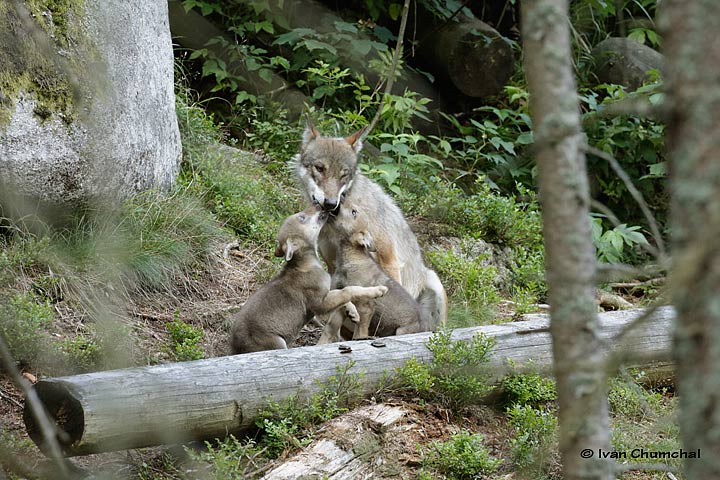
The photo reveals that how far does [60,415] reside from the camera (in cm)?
386

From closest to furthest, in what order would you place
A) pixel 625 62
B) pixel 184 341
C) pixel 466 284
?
pixel 184 341 → pixel 466 284 → pixel 625 62

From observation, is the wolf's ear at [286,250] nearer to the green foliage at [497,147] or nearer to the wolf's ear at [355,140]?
the wolf's ear at [355,140]

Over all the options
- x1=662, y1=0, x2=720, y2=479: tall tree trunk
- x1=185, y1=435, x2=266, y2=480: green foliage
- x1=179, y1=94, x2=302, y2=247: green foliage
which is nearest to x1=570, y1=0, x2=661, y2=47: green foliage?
x1=179, y1=94, x2=302, y2=247: green foliage

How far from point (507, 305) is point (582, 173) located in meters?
6.30

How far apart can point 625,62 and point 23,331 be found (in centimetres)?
921

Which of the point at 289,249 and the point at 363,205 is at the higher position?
the point at 363,205

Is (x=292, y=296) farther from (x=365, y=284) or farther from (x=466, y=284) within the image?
(x=466, y=284)

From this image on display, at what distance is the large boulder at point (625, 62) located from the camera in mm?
11461

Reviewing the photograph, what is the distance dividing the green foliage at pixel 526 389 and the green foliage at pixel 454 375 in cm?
30

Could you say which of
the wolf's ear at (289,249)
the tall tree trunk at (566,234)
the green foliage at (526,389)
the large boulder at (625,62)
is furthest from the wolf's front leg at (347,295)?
the large boulder at (625,62)

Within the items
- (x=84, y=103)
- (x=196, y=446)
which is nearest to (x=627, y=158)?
(x=84, y=103)

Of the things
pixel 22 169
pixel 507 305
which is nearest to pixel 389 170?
pixel 507 305

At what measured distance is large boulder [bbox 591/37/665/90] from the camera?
1146 cm

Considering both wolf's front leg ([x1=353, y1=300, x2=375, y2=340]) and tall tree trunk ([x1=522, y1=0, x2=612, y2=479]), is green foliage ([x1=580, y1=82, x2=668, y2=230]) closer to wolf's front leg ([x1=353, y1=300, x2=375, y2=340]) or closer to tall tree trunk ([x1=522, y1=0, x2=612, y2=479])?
wolf's front leg ([x1=353, y1=300, x2=375, y2=340])
